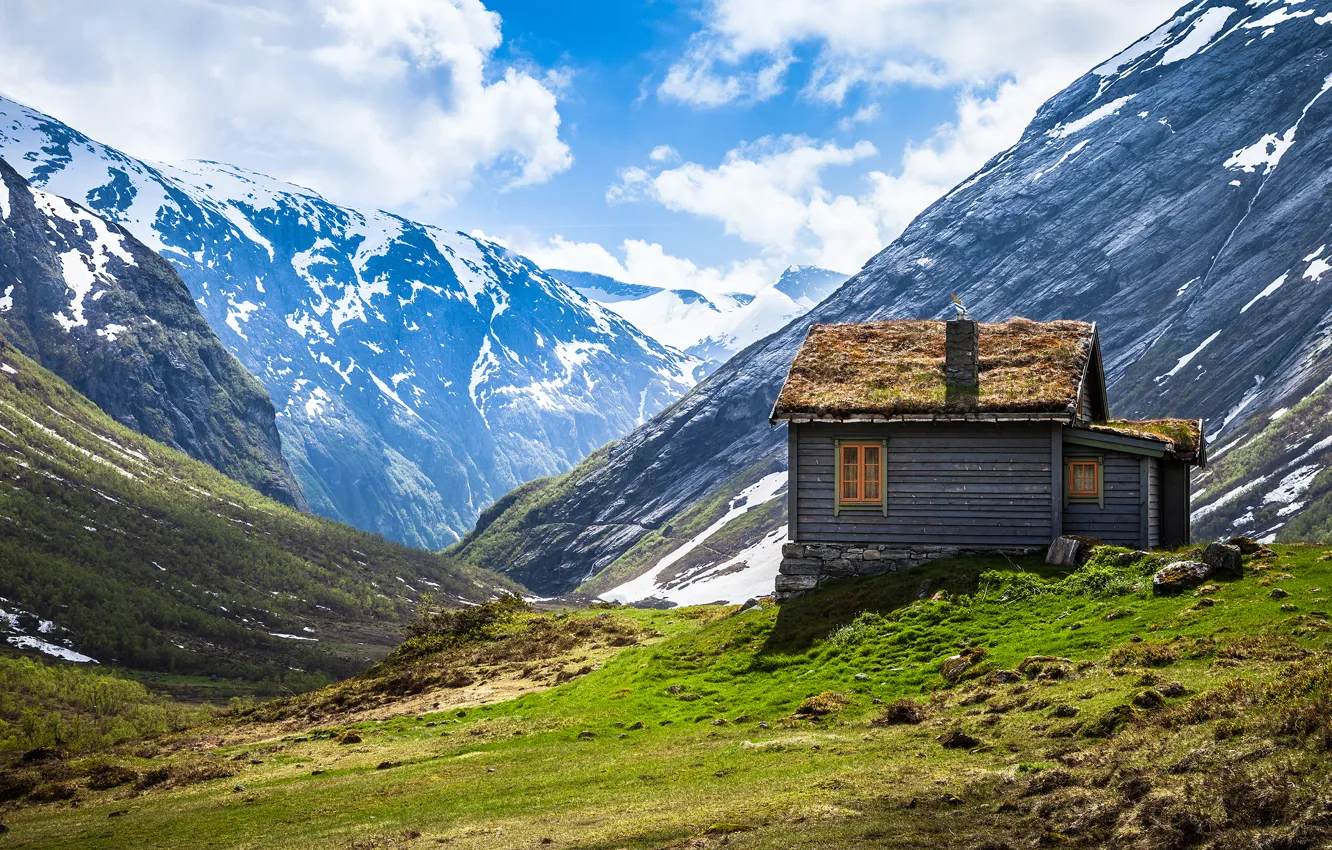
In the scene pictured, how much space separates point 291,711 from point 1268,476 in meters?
170

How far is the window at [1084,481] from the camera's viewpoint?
34000mm

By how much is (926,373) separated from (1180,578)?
41.9 feet

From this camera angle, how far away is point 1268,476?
16700 cm

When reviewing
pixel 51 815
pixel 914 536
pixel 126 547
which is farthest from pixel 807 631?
pixel 126 547

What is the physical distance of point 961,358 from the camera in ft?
117

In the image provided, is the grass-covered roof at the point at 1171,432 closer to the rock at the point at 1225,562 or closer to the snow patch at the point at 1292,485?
the rock at the point at 1225,562

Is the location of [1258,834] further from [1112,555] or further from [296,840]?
[1112,555]

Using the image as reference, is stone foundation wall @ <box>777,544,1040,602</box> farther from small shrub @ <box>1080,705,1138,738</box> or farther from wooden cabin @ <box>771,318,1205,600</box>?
small shrub @ <box>1080,705,1138,738</box>

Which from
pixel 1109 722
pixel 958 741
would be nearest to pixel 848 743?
pixel 958 741

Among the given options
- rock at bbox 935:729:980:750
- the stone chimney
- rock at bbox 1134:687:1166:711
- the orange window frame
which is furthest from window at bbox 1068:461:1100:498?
rock at bbox 935:729:980:750

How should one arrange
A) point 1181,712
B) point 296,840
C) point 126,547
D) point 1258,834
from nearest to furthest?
1. point 1258,834
2. point 1181,712
3. point 296,840
4. point 126,547

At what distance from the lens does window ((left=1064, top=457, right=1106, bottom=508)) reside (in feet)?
112

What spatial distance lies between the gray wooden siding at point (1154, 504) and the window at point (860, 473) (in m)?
8.54

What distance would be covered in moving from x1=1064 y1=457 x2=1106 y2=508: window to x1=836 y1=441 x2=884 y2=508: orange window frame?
238 inches
